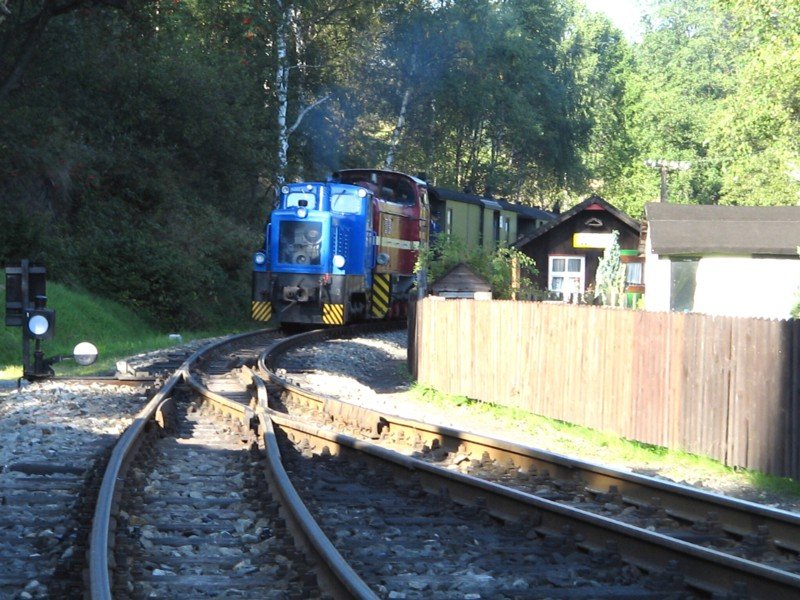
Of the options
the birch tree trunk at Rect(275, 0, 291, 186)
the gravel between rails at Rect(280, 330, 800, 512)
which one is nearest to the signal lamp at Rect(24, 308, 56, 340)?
the gravel between rails at Rect(280, 330, 800, 512)

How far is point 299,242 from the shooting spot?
27.3 metres

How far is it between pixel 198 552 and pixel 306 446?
4.16 metres

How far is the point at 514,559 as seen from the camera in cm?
657

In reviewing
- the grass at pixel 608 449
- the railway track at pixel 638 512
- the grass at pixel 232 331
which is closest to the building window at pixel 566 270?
the grass at pixel 232 331

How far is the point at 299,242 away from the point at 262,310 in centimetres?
197

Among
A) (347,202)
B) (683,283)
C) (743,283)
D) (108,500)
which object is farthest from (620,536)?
(683,283)

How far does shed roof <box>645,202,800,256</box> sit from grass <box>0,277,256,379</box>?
39.2 feet

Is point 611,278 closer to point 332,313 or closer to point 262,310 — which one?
point 332,313

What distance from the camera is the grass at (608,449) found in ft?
33.6

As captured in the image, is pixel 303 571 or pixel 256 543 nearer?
pixel 303 571

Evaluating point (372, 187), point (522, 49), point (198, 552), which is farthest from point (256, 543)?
point (522, 49)

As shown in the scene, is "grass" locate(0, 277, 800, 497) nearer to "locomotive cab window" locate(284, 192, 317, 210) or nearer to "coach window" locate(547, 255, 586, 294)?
"locomotive cab window" locate(284, 192, 317, 210)

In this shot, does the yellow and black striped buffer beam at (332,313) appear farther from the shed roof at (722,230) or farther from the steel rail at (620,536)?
the steel rail at (620,536)

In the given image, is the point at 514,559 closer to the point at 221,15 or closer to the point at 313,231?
the point at 313,231
